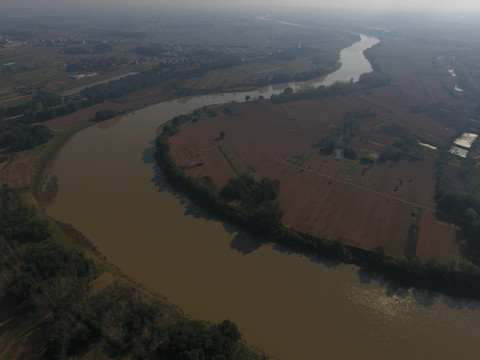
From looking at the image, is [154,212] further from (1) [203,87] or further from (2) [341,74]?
(2) [341,74]

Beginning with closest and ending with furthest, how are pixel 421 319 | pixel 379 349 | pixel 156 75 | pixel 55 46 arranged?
1. pixel 379 349
2. pixel 421 319
3. pixel 156 75
4. pixel 55 46

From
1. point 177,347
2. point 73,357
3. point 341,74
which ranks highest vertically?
point 177,347

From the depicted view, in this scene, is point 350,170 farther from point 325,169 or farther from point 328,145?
point 328,145

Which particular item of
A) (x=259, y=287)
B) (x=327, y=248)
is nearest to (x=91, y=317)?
(x=259, y=287)

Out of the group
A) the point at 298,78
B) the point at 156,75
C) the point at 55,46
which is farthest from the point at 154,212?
the point at 55,46

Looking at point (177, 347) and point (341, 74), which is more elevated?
point (177, 347)

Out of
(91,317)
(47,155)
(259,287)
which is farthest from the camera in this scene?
(47,155)

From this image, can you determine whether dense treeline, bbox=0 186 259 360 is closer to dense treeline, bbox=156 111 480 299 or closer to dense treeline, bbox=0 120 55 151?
dense treeline, bbox=156 111 480 299
